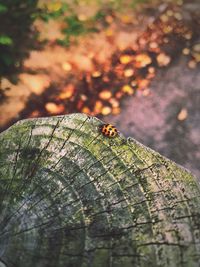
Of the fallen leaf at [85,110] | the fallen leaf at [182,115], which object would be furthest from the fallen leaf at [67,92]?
the fallen leaf at [182,115]

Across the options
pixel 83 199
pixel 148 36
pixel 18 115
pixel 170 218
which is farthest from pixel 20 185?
pixel 148 36

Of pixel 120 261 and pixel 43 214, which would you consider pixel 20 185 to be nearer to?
pixel 43 214

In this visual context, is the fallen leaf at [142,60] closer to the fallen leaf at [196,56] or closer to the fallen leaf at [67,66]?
the fallen leaf at [196,56]

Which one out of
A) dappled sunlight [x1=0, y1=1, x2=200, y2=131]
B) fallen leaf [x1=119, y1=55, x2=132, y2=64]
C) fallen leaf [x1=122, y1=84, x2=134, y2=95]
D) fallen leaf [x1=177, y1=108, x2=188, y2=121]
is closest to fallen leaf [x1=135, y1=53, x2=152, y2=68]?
dappled sunlight [x1=0, y1=1, x2=200, y2=131]

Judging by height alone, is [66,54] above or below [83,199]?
above

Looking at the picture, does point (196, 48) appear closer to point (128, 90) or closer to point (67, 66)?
point (128, 90)

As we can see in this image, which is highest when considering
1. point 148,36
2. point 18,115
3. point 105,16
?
point 105,16
